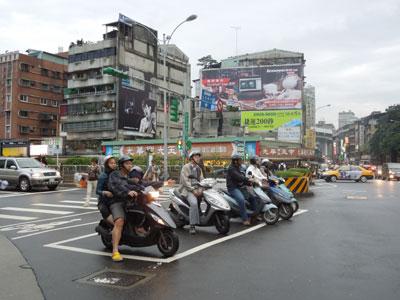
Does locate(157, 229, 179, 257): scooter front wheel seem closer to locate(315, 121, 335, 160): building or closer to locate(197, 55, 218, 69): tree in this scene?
locate(197, 55, 218, 69): tree

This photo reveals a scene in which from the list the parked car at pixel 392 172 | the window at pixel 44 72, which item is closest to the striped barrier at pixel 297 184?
the parked car at pixel 392 172

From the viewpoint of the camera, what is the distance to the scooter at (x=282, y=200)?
11.4 metres

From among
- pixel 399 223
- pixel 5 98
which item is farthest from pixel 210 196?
pixel 5 98

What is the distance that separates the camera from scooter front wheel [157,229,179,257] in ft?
23.2

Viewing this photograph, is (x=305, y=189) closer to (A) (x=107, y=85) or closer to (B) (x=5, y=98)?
(A) (x=107, y=85)

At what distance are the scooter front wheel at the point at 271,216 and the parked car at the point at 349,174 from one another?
27923mm

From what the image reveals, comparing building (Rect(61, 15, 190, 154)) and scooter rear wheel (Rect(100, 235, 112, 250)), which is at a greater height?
building (Rect(61, 15, 190, 154))

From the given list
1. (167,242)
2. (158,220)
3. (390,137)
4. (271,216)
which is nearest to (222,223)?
(271,216)

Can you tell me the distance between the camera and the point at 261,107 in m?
59.2

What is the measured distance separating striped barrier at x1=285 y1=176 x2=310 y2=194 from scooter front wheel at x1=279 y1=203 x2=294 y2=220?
851 cm

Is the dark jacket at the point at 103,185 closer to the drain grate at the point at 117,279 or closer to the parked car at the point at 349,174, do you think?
the drain grate at the point at 117,279

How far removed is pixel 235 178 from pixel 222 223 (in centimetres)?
130

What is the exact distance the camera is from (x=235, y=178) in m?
10.2

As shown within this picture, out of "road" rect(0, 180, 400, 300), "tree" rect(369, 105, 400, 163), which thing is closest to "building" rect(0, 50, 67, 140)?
"tree" rect(369, 105, 400, 163)
